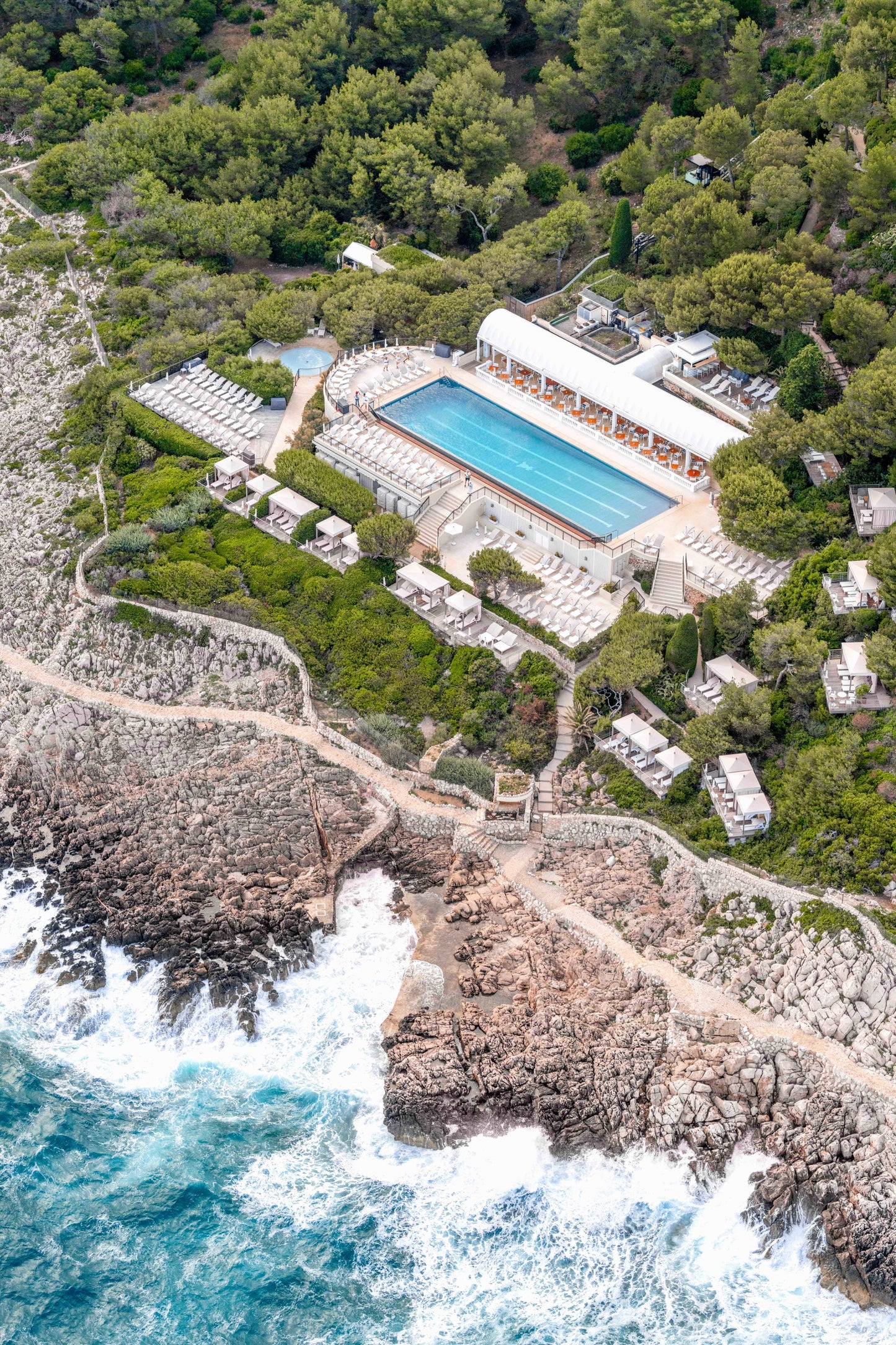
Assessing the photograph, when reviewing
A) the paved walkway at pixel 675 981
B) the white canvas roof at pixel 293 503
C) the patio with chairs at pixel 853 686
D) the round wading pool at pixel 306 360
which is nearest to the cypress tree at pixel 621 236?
the round wading pool at pixel 306 360

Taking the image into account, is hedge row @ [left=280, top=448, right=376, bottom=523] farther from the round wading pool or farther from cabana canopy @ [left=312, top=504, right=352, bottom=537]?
the round wading pool

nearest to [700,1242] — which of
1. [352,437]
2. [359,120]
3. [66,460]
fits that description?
[352,437]

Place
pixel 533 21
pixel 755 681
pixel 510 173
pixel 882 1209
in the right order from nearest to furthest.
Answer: pixel 882 1209, pixel 755 681, pixel 510 173, pixel 533 21

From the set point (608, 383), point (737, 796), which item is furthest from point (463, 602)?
point (737, 796)

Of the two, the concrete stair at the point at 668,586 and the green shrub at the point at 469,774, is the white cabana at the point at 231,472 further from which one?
the concrete stair at the point at 668,586

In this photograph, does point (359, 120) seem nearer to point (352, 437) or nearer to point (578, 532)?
point (352, 437)

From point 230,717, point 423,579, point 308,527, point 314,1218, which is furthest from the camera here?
point 308,527

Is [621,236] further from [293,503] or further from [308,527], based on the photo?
[308,527]
